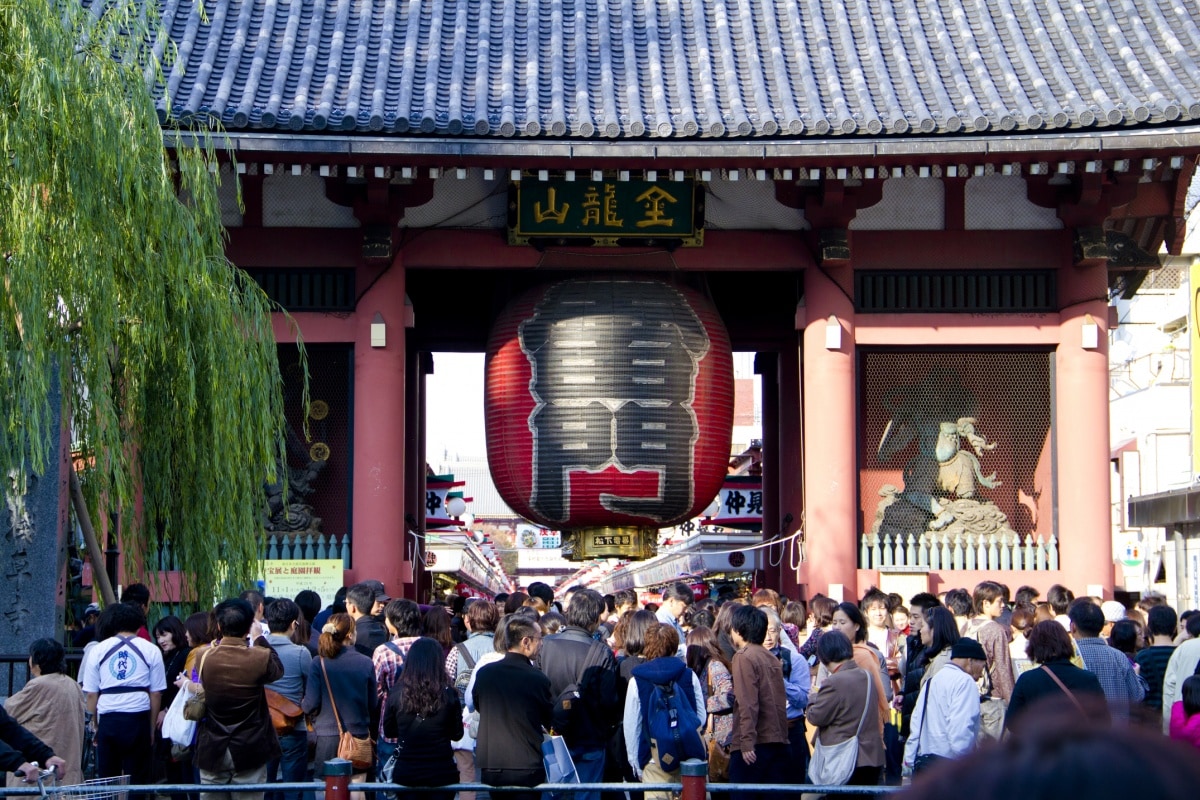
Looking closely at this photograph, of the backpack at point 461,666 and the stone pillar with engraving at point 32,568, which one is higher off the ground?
the stone pillar with engraving at point 32,568

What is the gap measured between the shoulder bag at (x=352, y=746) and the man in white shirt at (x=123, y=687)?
109cm

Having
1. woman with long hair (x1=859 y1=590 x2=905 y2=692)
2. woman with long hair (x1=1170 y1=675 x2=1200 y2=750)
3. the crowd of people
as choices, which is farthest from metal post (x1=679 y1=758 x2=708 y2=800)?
woman with long hair (x1=859 y1=590 x2=905 y2=692)

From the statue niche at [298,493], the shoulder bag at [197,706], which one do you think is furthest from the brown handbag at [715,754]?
the statue niche at [298,493]

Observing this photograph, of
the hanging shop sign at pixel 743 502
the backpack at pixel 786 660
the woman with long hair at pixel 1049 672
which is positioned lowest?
the backpack at pixel 786 660

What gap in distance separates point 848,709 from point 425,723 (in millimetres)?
2193

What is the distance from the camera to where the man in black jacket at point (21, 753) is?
258 inches

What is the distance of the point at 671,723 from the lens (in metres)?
7.73

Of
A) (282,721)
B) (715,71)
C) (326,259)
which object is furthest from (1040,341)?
(282,721)

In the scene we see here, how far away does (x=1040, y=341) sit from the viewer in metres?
16.4

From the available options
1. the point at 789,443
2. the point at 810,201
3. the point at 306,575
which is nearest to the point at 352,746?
the point at 306,575

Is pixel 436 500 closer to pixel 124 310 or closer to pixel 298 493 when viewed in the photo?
pixel 298 493

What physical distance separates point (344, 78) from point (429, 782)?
1046 centimetres

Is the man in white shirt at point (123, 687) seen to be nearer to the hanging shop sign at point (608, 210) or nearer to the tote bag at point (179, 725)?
the tote bag at point (179, 725)

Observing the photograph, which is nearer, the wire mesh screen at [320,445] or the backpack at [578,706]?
the backpack at [578,706]
